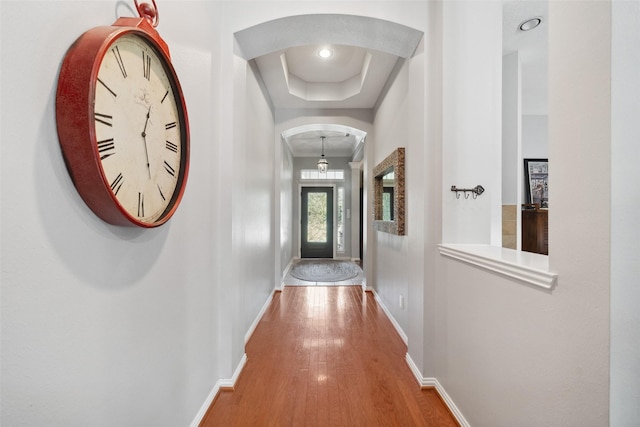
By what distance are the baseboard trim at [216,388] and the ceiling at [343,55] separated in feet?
7.79

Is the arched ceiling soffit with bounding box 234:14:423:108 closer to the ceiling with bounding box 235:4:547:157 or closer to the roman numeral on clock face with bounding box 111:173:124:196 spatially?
the ceiling with bounding box 235:4:547:157

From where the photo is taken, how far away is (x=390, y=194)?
303 cm

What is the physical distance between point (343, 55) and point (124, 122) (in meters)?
→ 2.84

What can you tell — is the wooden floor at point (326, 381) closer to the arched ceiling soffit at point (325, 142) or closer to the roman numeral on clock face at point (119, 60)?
the roman numeral on clock face at point (119, 60)

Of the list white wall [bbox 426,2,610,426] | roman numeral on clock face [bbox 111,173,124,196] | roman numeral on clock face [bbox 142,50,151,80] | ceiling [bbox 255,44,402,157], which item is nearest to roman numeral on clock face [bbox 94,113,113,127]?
roman numeral on clock face [bbox 111,173,124,196]

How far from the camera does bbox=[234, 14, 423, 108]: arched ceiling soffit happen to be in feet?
6.46

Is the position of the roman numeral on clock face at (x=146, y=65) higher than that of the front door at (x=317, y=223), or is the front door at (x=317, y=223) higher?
the roman numeral on clock face at (x=146, y=65)

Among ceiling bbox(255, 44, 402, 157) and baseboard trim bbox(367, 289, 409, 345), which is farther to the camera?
ceiling bbox(255, 44, 402, 157)

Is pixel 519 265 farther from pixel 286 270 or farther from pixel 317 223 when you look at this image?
pixel 317 223

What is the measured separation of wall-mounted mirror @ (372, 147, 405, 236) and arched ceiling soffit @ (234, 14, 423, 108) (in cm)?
93

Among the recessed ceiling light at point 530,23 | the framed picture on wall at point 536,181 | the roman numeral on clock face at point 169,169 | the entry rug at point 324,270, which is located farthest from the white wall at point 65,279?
the framed picture on wall at point 536,181

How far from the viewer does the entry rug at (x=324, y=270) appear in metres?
5.03

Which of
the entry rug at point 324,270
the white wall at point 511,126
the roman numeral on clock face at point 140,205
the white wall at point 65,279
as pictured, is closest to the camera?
the white wall at point 65,279

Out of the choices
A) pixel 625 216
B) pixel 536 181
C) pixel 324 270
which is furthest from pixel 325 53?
pixel 324 270
